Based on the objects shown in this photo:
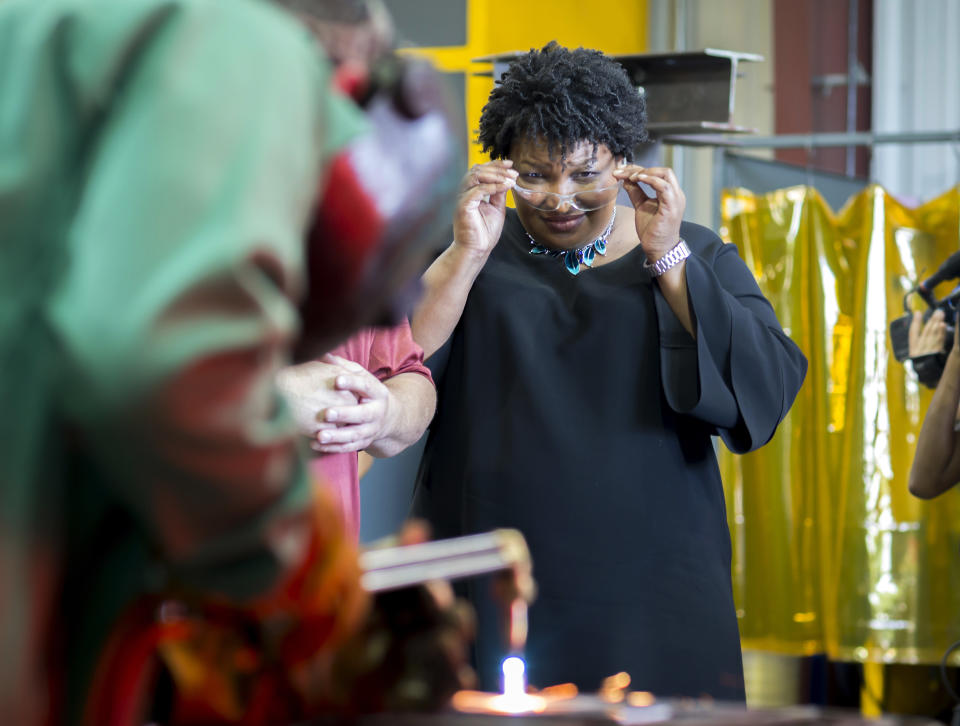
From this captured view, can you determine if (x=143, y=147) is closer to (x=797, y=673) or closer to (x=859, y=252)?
(x=859, y=252)

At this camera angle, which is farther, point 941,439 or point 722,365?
point 941,439

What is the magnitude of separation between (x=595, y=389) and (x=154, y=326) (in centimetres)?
132

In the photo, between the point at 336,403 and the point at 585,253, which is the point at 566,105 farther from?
the point at 336,403

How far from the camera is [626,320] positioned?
6.10 feet

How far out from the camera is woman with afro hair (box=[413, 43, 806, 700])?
177 cm

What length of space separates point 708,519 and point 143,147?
139cm

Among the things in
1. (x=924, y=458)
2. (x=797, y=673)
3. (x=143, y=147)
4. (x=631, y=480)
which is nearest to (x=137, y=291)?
(x=143, y=147)

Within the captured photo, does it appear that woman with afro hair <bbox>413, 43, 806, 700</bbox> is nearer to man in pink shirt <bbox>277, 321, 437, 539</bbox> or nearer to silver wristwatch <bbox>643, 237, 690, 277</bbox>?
silver wristwatch <bbox>643, 237, 690, 277</bbox>

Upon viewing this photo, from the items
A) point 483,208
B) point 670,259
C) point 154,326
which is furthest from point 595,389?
point 154,326

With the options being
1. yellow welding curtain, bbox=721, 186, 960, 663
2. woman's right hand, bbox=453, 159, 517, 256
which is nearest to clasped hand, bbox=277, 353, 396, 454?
woman's right hand, bbox=453, 159, 517, 256

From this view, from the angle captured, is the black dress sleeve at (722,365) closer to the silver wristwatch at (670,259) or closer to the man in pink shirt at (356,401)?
→ the silver wristwatch at (670,259)

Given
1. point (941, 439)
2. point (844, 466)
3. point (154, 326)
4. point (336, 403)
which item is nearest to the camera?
point (154, 326)

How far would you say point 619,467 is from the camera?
5.89 feet

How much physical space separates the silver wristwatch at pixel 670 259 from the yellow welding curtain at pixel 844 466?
1532mm
